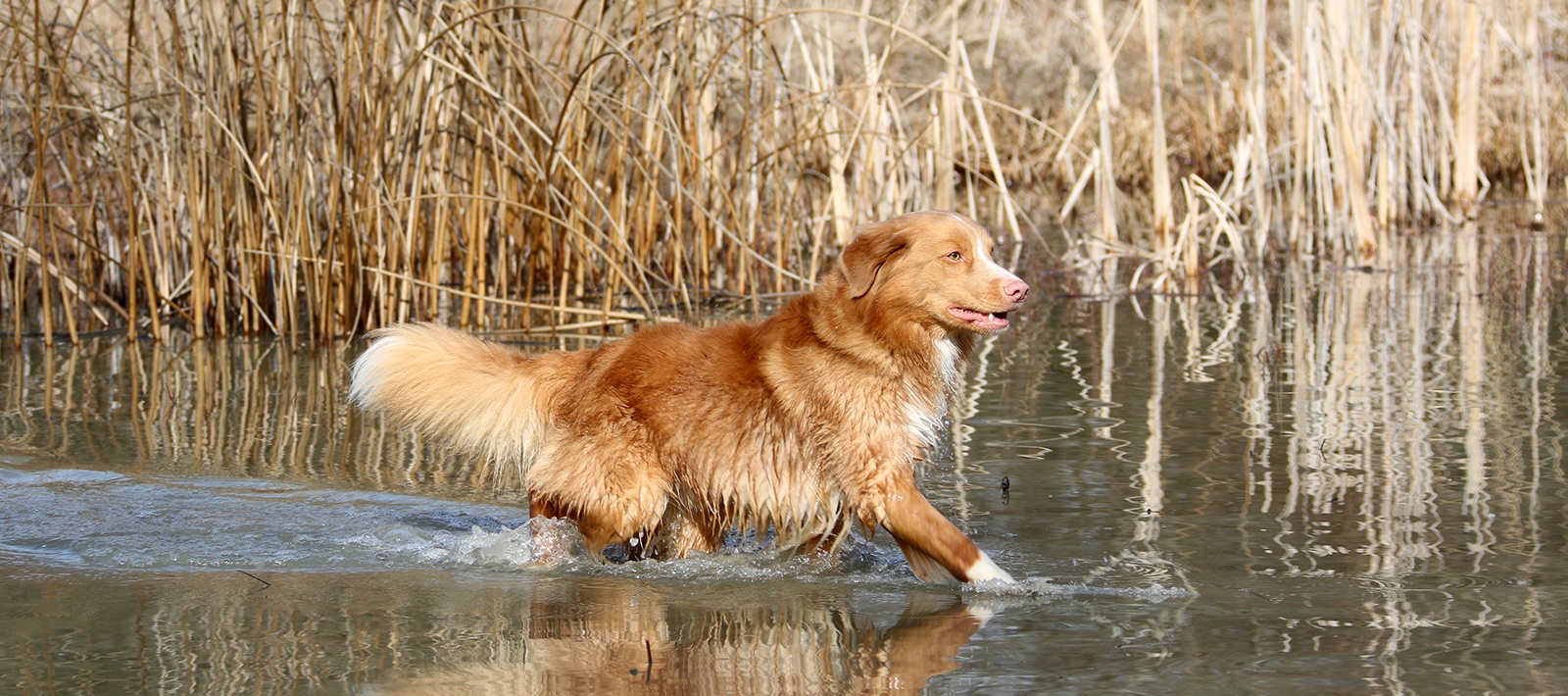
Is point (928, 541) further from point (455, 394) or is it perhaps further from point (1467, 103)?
point (1467, 103)

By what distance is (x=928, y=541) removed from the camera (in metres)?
4.23

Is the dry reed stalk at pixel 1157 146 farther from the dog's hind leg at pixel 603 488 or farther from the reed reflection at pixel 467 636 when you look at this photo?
the reed reflection at pixel 467 636

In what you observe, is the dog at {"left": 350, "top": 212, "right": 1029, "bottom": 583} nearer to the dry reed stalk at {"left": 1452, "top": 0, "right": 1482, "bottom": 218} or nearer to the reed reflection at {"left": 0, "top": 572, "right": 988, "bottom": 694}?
the reed reflection at {"left": 0, "top": 572, "right": 988, "bottom": 694}

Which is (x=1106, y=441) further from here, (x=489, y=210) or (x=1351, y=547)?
(x=489, y=210)

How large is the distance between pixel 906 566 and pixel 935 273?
0.88m

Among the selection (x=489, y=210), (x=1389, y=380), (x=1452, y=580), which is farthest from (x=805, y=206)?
(x=1452, y=580)

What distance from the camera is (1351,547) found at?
4.39m

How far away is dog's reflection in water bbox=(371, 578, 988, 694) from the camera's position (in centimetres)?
329

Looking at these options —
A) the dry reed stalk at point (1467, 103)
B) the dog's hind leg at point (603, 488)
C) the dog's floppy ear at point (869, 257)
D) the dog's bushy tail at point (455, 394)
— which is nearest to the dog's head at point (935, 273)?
the dog's floppy ear at point (869, 257)

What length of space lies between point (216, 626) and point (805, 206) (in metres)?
7.46

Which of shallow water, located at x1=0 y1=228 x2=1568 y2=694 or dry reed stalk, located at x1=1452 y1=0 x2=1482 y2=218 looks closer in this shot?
shallow water, located at x1=0 y1=228 x2=1568 y2=694

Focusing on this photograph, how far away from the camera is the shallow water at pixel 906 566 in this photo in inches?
133

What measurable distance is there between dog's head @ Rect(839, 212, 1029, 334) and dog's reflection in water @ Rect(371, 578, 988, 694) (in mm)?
843

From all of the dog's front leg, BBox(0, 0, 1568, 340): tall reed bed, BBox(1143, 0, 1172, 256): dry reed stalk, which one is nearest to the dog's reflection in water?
the dog's front leg
